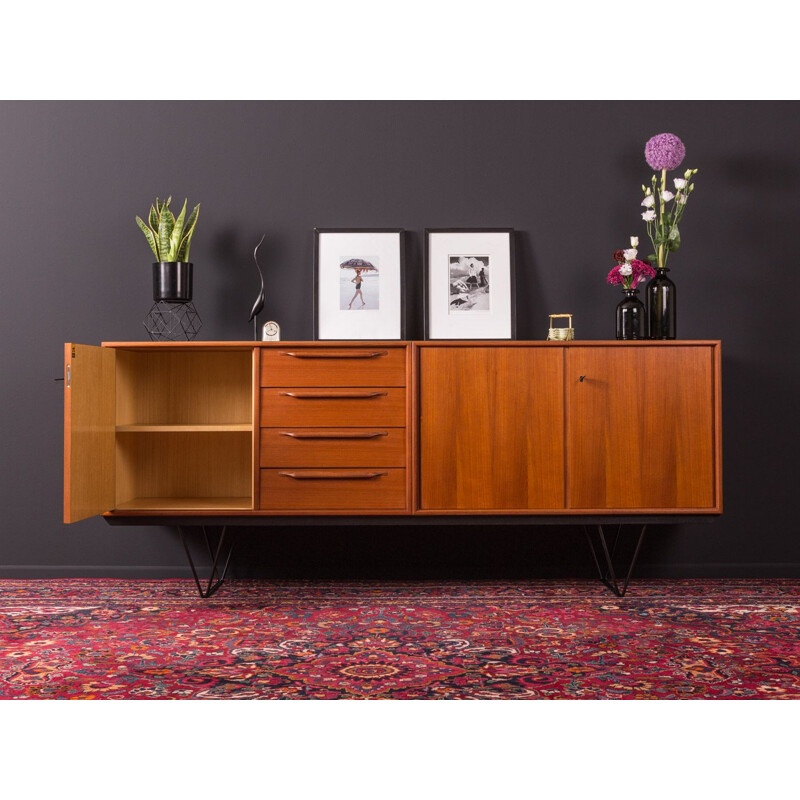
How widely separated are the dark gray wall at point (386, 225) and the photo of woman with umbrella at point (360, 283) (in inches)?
7.6

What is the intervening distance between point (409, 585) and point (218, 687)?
1.33 m

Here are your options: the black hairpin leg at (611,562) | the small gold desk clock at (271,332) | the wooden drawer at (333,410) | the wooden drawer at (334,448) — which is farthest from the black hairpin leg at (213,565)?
the black hairpin leg at (611,562)

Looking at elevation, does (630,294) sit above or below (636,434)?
above

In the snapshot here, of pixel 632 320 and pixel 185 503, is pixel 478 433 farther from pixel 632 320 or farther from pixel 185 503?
pixel 185 503

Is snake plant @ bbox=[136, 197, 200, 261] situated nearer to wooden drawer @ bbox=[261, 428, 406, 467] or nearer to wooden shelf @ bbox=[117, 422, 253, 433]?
wooden shelf @ bbox=[117, 422, 253, 433]

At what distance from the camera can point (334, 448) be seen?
302 cm

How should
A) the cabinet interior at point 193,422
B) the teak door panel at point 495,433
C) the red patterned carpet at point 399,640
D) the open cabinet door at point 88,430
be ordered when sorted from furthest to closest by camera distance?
1. the cabinet interior at point 193,422
2. the teak door panel at point 495,433
3. the open cabinet door at point 88,430
4. the red patterned carpet at point 399,640

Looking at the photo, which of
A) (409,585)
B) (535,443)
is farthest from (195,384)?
(535,443)

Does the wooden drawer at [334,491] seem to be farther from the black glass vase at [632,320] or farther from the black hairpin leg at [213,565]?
the black glass vase at [632,320]

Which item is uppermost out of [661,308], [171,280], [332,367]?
[171,280]

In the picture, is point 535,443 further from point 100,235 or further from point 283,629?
point 100,235

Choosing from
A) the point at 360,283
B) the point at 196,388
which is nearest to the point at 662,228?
the point at 360,283

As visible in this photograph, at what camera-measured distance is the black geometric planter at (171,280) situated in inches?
129

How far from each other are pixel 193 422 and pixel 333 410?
0.82 metres
